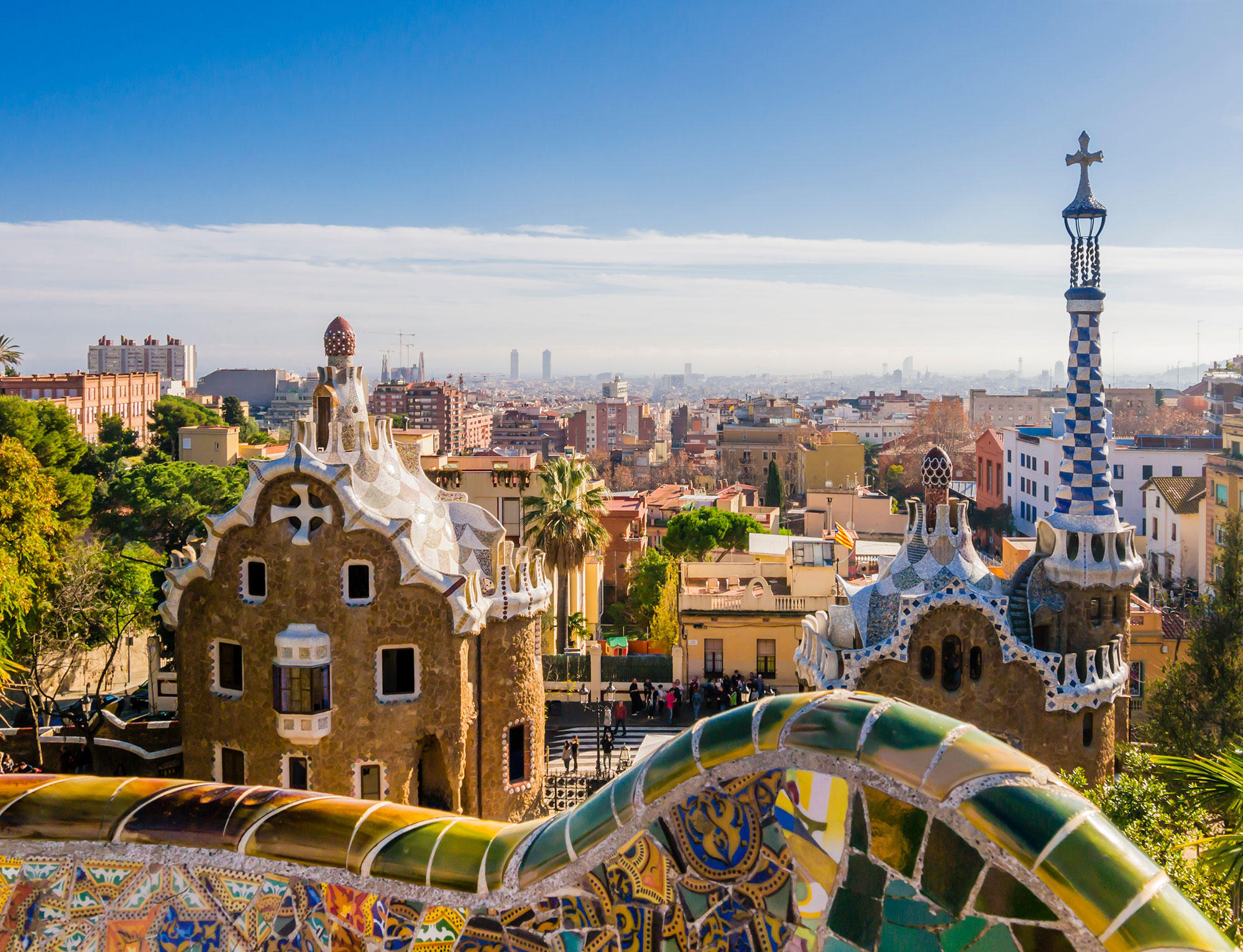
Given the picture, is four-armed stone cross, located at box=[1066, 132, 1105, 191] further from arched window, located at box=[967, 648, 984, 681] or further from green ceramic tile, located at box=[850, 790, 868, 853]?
green ceramic tile, located at box=[850, 790, 868, 853]

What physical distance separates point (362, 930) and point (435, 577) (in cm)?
1161

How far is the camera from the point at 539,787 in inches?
776

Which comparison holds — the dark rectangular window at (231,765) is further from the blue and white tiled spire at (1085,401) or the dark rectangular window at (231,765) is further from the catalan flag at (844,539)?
the catalan flag at (844,539)

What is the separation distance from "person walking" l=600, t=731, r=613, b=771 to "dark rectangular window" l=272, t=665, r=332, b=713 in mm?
8346

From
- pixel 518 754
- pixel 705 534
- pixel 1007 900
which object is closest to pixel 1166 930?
pixel 1007 900

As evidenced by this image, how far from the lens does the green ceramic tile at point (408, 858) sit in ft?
17.7

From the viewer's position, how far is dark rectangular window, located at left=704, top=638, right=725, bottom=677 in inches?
1130

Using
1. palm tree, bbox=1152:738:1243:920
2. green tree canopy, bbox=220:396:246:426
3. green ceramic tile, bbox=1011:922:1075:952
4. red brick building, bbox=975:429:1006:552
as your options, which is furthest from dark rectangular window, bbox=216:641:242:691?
green tree canopy, bbox=220:396:246:426

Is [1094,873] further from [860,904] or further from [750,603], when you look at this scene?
[750,603]

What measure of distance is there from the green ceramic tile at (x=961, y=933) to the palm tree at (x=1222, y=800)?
612 cm

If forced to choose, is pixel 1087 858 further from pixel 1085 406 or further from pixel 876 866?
pixel 1085 406

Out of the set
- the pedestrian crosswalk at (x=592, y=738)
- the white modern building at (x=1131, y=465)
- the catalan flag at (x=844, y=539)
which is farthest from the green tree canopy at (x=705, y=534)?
the pedestrian crosswalk at (x=592, y=738)

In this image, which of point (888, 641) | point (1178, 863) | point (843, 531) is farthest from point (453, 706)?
point (843, 531)

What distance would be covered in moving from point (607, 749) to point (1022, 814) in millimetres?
20315
